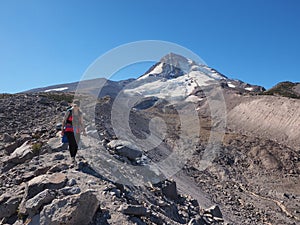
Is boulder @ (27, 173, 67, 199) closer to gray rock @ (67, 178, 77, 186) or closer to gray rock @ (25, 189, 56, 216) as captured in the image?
gray rock @ (67, 178, 77, 186)

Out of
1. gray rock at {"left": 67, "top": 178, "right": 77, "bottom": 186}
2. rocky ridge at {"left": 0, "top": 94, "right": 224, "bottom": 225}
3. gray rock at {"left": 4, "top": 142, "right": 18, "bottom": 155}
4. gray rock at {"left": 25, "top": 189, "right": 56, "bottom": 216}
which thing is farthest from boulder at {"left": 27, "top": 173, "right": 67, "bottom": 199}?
gray rock at {"left": 4, "top": 142, "right": 18, "bottom": 155}

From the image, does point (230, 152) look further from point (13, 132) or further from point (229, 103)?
point (229, 103)

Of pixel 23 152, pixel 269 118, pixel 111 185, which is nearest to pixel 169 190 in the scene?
pixel 111 185

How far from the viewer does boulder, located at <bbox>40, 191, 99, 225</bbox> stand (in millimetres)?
5387

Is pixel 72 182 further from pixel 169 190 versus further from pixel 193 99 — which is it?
pixel 193 99

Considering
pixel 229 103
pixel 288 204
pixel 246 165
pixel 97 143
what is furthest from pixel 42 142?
pixel 229 103

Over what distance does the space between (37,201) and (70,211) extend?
1045mm

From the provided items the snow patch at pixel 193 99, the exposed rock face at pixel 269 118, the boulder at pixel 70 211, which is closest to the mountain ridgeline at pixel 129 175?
the boulder at pixel 70 211

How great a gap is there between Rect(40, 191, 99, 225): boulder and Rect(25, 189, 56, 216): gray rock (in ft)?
1.34

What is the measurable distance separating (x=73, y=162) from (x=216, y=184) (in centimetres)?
1313

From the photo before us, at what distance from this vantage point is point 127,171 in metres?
9.70

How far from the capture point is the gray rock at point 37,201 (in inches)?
237

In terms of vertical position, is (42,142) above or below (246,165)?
below

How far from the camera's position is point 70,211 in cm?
543
